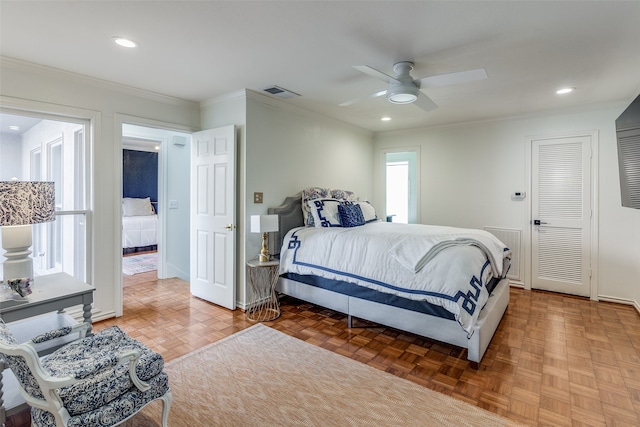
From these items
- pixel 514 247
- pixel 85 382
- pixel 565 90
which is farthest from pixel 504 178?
pixel 85 382

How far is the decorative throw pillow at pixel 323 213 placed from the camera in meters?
3.73

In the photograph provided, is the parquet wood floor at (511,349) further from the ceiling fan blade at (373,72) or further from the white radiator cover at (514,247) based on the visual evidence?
the ceiling fan blade at (373,72)

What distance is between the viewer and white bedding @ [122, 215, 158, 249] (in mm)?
6547

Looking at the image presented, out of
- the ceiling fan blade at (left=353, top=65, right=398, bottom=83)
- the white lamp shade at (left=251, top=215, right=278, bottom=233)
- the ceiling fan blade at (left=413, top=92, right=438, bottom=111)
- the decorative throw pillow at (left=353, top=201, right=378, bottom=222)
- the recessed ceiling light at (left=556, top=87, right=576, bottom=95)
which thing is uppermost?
the recessed ceiling light at (left=556, top=87, right=576, bottom=95)

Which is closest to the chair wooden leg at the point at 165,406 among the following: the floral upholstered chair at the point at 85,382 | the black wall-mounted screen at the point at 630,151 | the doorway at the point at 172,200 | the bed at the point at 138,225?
the floral upholstered chair at the point at 85,382

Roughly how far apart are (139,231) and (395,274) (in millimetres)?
6012

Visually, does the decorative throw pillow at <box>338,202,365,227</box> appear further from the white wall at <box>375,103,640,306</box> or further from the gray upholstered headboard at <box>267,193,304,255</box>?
the white wall at <box>375,103,640,306</box>

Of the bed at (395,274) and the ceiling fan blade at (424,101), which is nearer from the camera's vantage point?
the bed at (395,274)

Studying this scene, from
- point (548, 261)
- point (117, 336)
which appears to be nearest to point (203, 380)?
point (117, 336)

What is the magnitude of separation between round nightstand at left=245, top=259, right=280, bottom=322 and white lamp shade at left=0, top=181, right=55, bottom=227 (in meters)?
1.75

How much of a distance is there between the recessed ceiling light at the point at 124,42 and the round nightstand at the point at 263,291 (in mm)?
2171

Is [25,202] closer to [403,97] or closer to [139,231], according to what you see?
[403,97]

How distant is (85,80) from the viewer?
3.00 m

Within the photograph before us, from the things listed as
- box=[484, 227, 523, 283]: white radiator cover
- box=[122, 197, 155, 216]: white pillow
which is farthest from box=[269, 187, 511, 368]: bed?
box=[122, 197, 155, 216]: white pillow
